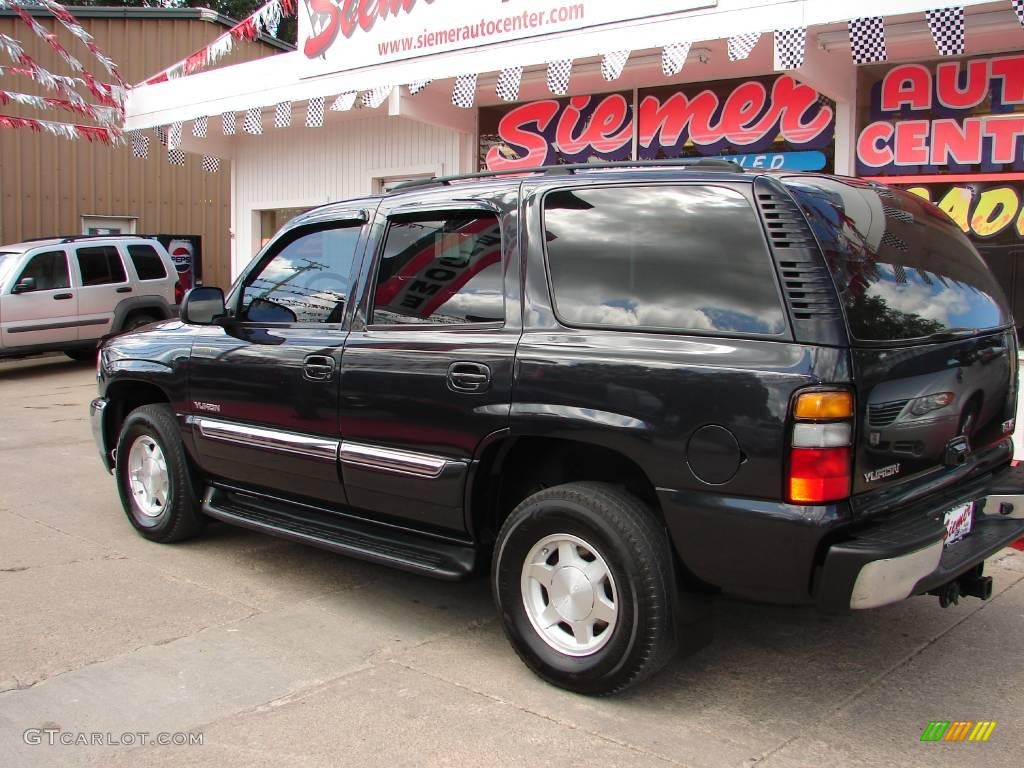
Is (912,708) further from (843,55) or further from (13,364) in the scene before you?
(13,364)

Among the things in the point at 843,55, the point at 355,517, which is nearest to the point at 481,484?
the point at 355,517

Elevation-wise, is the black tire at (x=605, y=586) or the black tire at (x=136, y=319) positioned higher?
the black tire at (x=136, y=319)

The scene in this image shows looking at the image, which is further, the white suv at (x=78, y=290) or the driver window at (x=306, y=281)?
the white suv at (x=78, y=290)

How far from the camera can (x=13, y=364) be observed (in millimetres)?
14852

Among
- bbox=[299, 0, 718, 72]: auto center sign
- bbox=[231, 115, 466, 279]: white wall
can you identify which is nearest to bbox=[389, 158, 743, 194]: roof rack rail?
bbox=[299, 0, 718, 72]: auto center sign

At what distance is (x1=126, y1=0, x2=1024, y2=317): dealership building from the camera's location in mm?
7086

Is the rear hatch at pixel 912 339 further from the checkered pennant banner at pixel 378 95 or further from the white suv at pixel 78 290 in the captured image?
the white suv at pixel 78 290

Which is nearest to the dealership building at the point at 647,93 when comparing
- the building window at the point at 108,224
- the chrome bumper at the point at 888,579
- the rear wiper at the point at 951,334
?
the rear wiper at the point at 951,334

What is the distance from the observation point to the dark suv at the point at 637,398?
9.84ft

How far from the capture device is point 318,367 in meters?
4.27

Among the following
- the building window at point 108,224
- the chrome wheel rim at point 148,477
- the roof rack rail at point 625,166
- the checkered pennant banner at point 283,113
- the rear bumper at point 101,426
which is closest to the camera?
the roof rack rail at point 625,166

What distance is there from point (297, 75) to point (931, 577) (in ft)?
31.0

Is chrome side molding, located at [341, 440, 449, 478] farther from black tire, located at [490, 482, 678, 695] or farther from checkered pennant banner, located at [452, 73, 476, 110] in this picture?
checkered pennant banner, located at [452, 73, 476, 110]

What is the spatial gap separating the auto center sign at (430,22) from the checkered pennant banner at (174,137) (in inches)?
107
